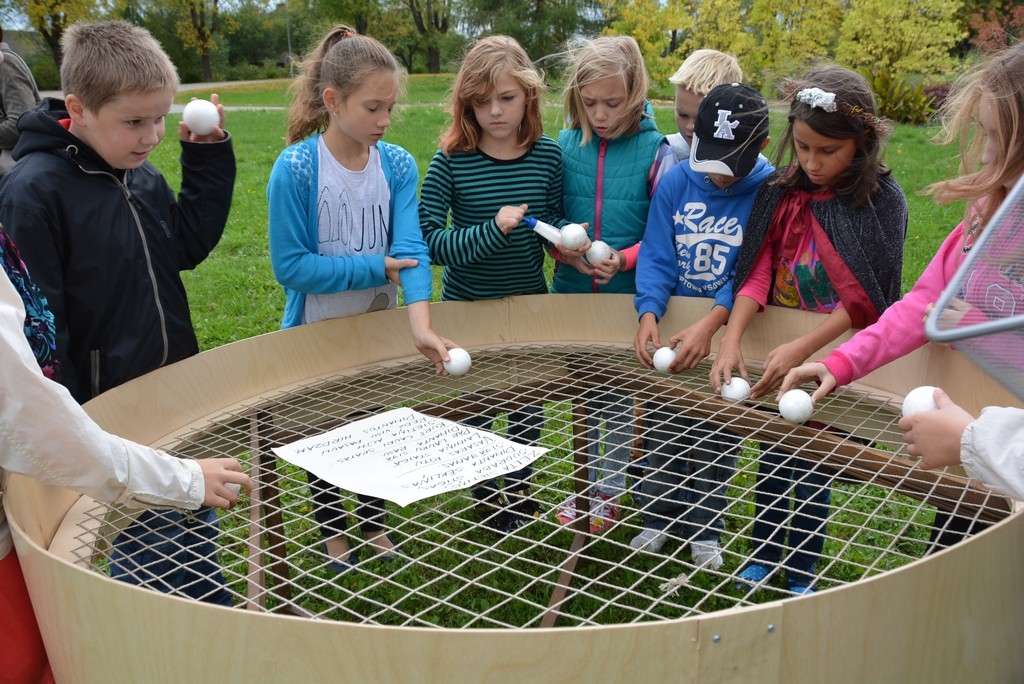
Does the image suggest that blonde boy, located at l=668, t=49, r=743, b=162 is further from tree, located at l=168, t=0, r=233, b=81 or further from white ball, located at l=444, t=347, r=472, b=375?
tree, located at l=168, t=0, r=233, b=81

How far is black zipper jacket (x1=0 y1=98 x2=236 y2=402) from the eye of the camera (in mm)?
1855

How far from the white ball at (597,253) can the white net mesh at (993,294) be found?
53.6 inches

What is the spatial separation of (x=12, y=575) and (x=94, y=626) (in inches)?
12.0

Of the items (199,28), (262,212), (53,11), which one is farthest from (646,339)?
(199,28)

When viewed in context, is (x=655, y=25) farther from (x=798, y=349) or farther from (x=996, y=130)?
(x=996, y=130)

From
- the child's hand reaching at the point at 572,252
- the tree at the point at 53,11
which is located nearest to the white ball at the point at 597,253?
the child's hand reaching at the point at 572,252

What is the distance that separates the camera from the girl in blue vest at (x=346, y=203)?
2223 mm

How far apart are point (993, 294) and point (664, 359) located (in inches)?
41.4

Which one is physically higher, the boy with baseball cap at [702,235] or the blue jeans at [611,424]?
the boy with baseball cap at [702,235]

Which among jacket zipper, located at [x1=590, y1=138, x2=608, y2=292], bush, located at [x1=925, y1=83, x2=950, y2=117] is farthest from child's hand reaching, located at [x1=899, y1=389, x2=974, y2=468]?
bush, located at [x1=925, y1=83, x2=950, y2=117]

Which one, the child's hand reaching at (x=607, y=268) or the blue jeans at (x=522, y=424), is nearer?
the blue jeans at (x=522, y=424)

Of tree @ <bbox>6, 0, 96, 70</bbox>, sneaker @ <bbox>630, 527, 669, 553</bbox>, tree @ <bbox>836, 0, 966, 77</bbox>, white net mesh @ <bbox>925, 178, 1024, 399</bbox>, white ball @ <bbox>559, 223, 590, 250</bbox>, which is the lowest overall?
sneaker @ <bbox>630, 527, 669, 553</bbox>

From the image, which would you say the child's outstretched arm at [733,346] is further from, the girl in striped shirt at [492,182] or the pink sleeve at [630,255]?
the girl in striped shirt at [492,182]

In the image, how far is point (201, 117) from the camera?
6.91 ft
